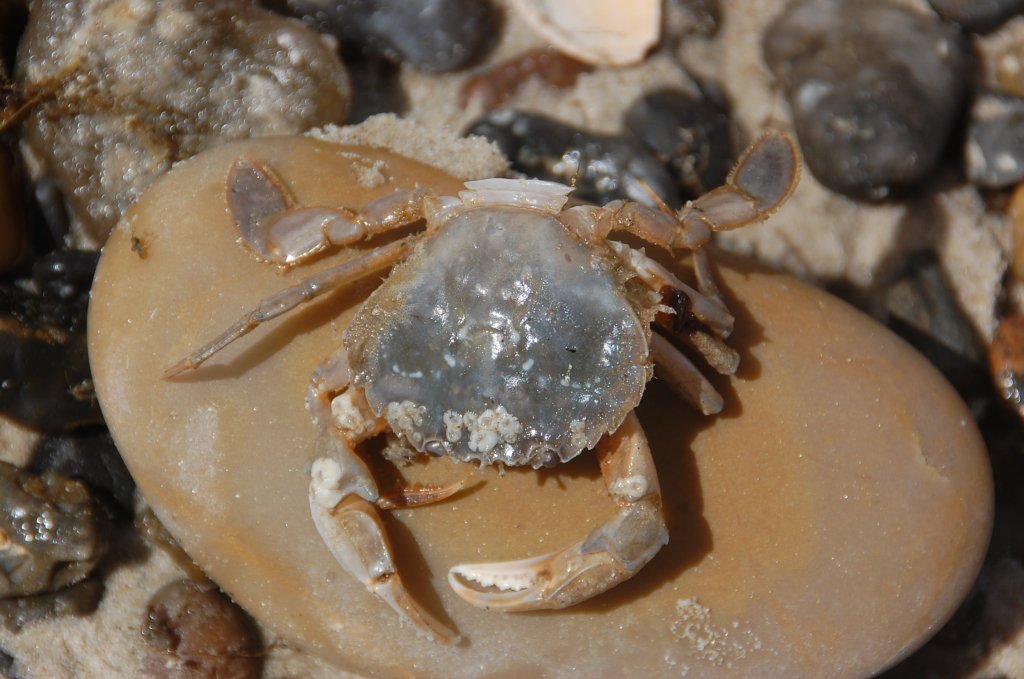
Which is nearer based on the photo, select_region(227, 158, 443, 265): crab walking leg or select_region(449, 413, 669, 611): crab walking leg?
select_region(449, 413, 669, 611): crab walking leg

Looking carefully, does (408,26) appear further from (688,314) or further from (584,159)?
(688,314)

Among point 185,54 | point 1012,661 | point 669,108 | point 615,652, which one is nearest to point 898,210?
point 669,108

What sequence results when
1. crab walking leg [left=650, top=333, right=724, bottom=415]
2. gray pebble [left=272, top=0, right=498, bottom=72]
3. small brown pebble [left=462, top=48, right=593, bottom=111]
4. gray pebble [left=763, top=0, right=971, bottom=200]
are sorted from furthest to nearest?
small brown pebble [left=462, top=48, right=593, bottom=111] < gray pebble [left=272, top=0, right=498, bottom=72] < gray pebble [left=763, top=0, right=971, bottom=200] < crab walking leg [left=650, top=333, right=724, bottom=415]

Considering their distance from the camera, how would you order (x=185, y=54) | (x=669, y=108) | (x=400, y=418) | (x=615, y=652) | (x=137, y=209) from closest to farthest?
(x=400, y=418) < (x=615, y=652) < (x=137, y=209) < (x=185, y=54) < (x=669, y=108)

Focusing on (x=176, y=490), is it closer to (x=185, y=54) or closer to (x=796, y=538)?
(x=185, y=54)

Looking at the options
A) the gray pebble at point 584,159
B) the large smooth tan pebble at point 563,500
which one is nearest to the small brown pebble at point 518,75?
the gray pebble at point 584,159

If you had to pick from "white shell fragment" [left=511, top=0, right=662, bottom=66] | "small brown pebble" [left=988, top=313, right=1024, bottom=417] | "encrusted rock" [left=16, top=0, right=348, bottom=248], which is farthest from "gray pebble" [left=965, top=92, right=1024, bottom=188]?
"encrusted rock" [left=16, top=0, right=348, bottom=248]

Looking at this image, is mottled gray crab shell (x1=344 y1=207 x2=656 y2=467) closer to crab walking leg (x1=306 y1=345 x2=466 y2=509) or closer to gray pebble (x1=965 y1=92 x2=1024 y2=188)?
crab walking leg (x1=306 y1=345 x2=466 y2=509)

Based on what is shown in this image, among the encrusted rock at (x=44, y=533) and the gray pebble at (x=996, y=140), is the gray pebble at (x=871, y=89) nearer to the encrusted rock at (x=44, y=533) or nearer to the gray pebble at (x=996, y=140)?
the gray pebble at (x=996, y=140)
